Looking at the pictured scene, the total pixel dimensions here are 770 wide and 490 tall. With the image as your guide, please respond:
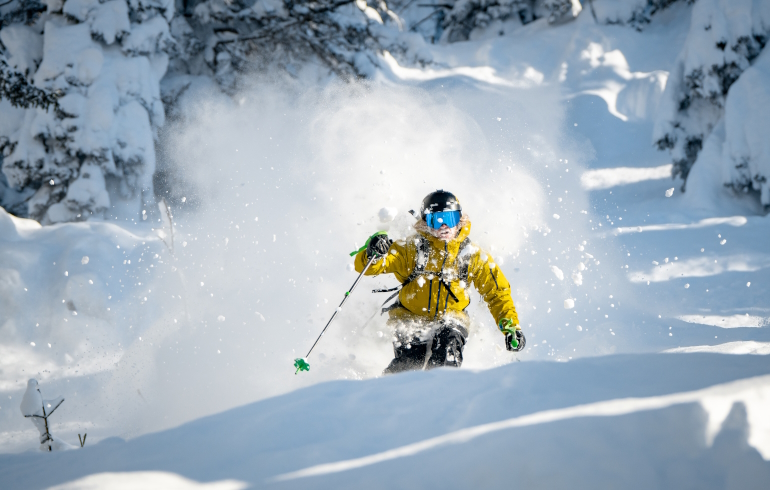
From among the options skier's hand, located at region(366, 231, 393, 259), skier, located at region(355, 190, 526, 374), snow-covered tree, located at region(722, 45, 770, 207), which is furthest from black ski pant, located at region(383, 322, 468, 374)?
snow-covered tree, located at region(722, 45, 770, 207)

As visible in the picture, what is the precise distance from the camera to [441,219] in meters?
4.12

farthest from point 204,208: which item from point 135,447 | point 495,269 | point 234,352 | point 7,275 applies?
point 135,447

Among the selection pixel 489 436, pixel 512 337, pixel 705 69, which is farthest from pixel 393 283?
pixel 705 69

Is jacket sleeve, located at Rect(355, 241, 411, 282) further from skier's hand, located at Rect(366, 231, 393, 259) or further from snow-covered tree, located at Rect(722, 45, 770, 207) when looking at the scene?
snow-covered tree, located at Rect(722, 45, 770, 207)

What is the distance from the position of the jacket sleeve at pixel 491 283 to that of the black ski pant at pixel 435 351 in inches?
14.8

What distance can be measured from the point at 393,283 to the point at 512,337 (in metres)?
2.78

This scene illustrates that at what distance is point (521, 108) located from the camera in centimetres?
1667

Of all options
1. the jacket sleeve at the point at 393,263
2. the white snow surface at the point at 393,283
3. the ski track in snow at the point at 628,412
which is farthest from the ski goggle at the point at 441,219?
the ski track in snow at the point at 628,412

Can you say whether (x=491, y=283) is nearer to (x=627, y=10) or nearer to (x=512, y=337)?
(x=512, y=337)

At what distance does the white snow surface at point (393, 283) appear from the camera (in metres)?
1.89

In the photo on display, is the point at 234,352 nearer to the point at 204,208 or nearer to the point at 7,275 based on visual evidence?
the point at 7,275

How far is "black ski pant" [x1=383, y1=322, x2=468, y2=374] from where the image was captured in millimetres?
3896

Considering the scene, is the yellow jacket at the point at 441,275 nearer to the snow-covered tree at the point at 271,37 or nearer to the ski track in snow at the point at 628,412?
the ski track in snow at the point at 628,412

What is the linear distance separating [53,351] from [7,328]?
0.72 m
